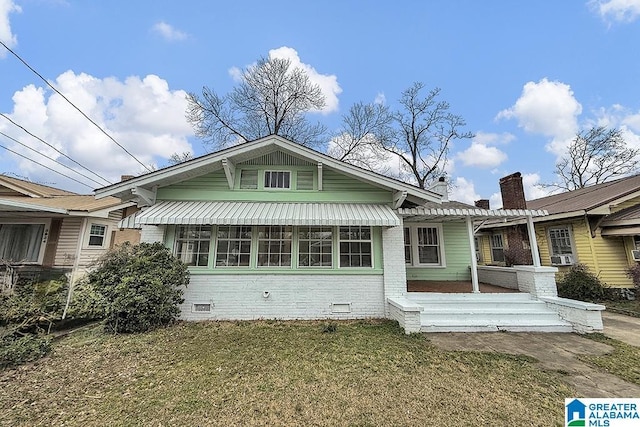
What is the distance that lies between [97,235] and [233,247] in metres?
10.3

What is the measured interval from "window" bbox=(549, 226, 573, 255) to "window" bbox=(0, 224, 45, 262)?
26150 millimetres

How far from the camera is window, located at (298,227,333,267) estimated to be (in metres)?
8.87

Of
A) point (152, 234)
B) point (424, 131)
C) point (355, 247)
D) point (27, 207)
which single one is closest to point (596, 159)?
point (424, 131)

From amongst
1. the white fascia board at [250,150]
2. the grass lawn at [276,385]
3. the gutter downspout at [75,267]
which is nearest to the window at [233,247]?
the white fascia board at [250,150]

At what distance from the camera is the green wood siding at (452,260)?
1207 centimetres

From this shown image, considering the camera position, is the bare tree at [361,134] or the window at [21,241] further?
→ the bare tree at [361,134]

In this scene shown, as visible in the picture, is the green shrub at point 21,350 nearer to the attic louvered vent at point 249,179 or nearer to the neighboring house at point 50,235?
the attic louvered vent at point 249,179

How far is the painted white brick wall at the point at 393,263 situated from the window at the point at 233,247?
4621 millimetres

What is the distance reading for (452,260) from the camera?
Answer: 12.2m

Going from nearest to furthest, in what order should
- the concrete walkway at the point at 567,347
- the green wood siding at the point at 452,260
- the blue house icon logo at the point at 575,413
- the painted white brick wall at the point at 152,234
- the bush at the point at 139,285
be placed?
1. the blue house icon logo at the point at 575,413
2. the concrete walkway at the point at 567,347
3. the bush at the point at 139,285
4. the painted white brick wall at the point at 152,234
5. the green wood siding at the point at 452,260

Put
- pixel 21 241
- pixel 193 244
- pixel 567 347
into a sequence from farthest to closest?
pixel 21 241, pixel 193 244, pixel 567 347

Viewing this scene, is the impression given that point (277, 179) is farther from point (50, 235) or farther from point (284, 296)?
point (50, 235)

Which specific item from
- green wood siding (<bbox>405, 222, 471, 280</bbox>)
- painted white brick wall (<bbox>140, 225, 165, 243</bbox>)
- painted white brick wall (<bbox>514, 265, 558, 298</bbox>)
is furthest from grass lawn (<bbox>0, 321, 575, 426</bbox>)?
green wood siding (<bbox>405, 222, 471, 280</bbox>)

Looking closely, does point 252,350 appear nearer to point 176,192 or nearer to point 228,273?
point 228,273
